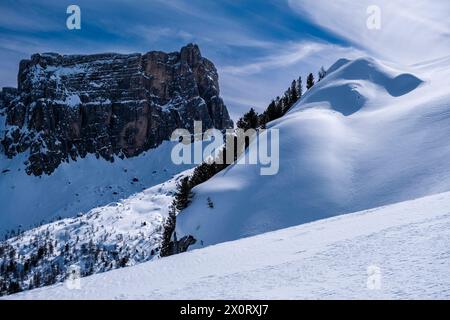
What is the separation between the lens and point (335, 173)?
95.2ft

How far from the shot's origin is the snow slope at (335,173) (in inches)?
984

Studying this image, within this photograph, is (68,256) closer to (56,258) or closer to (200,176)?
(56,258)

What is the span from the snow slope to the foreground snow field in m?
7.87

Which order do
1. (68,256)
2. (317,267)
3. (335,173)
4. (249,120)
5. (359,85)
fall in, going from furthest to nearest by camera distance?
(68,256) → (249,120) → (359,85) → (335,173) → (317,267)

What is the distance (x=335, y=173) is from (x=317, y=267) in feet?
60.1

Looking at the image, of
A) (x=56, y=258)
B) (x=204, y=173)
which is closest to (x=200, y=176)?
(x=204, y=173)

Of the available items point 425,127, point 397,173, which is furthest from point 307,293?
point 425,127

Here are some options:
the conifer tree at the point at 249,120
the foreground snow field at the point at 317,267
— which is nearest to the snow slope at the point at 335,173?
the foreground snow field at the point at 317,267

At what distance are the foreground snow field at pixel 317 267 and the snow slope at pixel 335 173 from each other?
7.87 m

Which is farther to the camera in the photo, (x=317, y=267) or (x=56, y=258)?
(x=56, y=258)

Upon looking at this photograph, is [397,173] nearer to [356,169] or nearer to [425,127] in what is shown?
[356,169]

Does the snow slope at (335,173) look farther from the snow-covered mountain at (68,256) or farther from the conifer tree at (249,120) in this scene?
the snow-covered mountain at (68,256)

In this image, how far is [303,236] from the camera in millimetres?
16219

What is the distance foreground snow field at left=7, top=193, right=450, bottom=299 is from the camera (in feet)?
30.7
